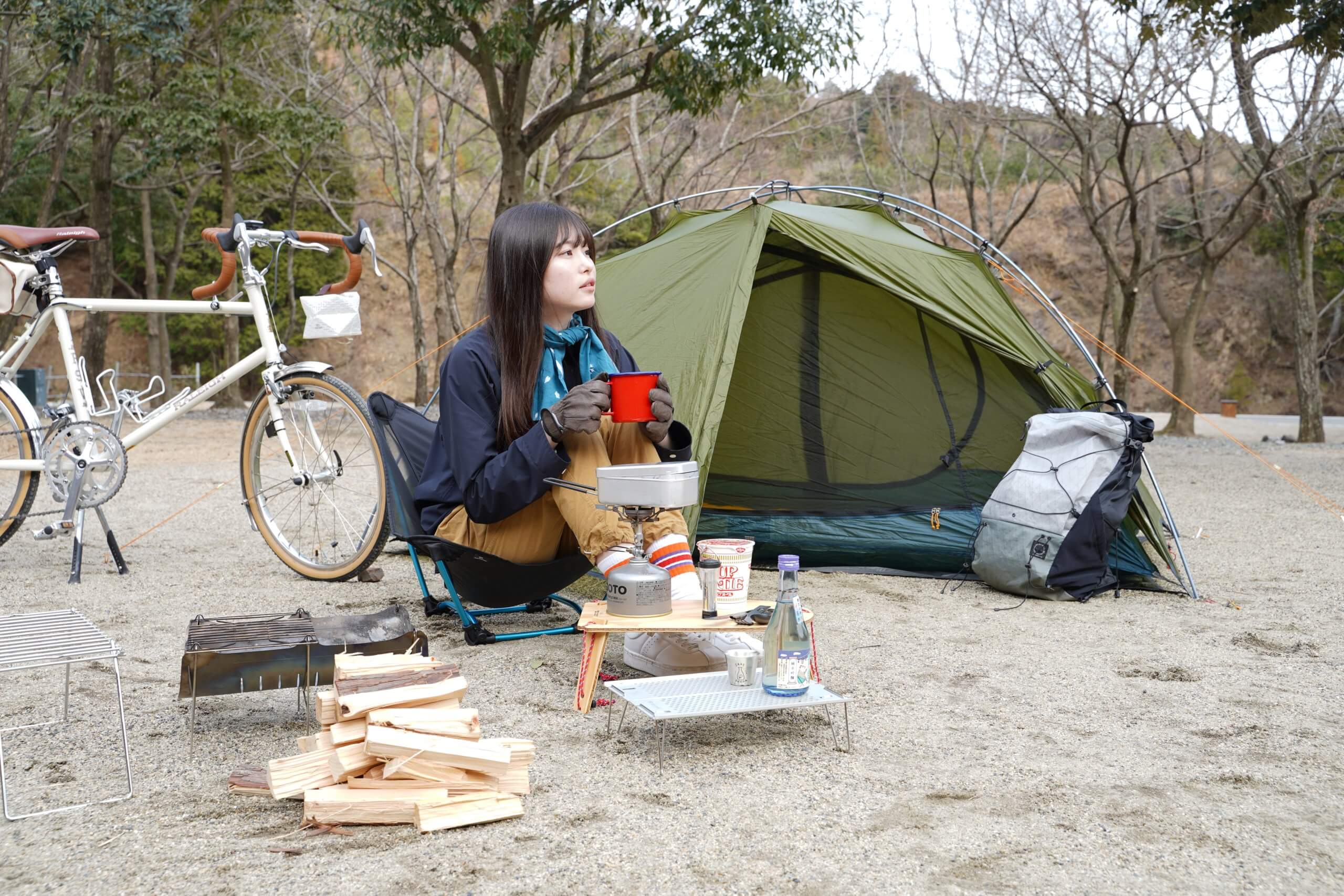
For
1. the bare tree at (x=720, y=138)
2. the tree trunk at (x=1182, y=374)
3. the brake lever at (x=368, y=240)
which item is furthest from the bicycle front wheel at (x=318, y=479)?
the tree trunk at (x=1182, y=374)

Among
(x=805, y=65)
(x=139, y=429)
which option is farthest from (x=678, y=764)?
(x=805, y=65)

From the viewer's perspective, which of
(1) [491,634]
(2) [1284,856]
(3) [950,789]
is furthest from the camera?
(1) [491,634]

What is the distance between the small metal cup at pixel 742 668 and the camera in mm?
2469

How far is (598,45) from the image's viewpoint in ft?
29.8

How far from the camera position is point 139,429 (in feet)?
13.4

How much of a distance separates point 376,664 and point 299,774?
0.30m

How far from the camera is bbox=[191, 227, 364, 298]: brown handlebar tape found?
3875 mm

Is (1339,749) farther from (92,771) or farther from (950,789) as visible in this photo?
(92,771)

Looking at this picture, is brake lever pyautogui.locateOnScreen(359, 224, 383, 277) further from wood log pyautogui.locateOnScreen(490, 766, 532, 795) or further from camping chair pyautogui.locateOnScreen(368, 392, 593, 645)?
wood log pyautogui.locateOnScreen(490, 766, 532, 795)

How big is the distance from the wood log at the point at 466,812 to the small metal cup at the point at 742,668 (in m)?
0.64

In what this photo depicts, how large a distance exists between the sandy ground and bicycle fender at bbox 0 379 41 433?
60 cm

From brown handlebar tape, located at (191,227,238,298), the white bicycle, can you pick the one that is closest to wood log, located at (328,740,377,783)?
the white bicycle

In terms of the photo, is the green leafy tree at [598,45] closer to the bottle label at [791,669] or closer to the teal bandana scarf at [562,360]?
the teal bandana scarf at [562,360]

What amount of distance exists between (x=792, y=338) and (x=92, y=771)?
3.34 meters
